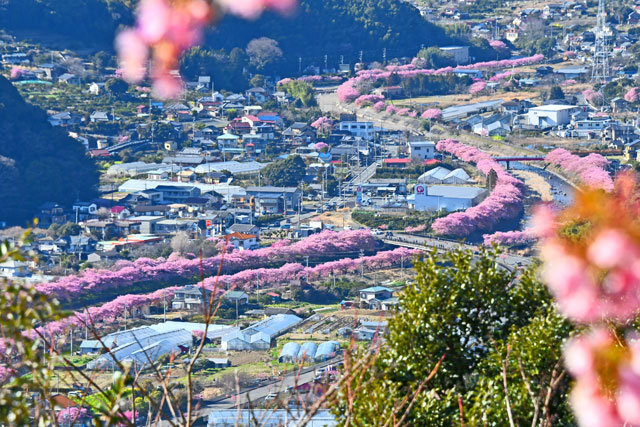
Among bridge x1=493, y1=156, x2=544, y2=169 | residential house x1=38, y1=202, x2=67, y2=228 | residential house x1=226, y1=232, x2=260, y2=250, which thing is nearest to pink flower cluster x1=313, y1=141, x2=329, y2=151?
bridge x1=493, y1=156, x2=544, y2=169

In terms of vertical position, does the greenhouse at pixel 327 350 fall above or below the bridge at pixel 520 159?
below

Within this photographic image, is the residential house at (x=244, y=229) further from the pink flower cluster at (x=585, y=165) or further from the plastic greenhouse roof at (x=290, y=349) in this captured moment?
the pink flower cluster at (x=585, y=165)

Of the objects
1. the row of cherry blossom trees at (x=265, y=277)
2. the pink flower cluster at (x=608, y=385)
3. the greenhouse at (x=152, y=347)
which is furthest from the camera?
the row of cherry blossom trees at (x=265, y=277)

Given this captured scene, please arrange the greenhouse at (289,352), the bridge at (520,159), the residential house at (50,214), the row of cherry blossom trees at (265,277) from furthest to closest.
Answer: the bridge at (520,159) → the residential house at (50,214) → the row of cherry blossom trees at (265,277) → the greenhouse at (289,352)

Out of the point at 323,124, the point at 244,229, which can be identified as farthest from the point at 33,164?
the point at 323,124

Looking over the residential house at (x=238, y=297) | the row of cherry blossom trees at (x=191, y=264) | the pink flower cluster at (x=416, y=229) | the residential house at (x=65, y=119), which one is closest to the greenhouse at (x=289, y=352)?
the residential house at (x=238, y=297)

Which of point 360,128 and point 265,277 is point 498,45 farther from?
point 265,277
